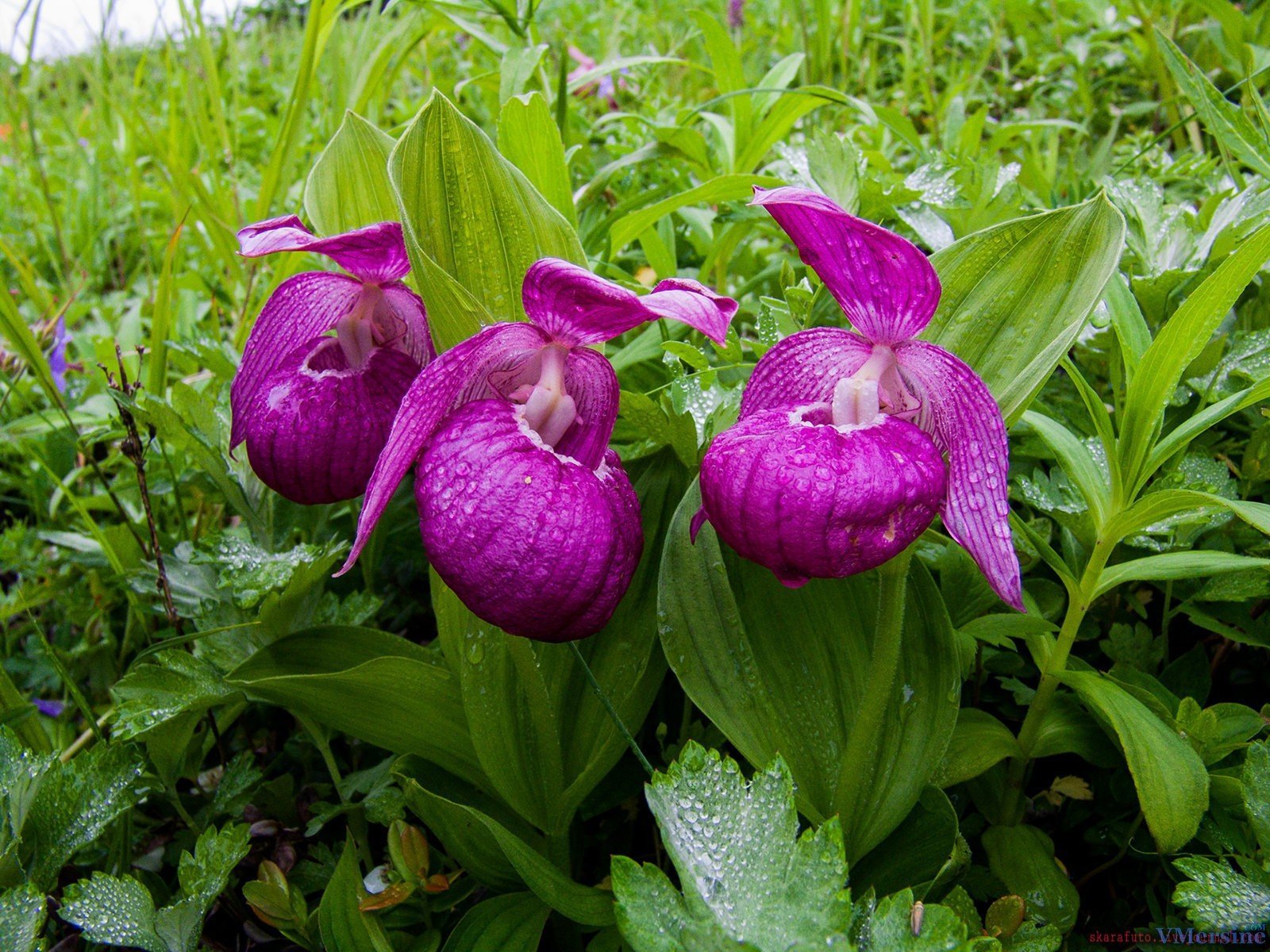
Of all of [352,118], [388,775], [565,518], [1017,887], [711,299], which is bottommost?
[1017,887]

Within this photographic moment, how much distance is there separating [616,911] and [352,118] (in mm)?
916

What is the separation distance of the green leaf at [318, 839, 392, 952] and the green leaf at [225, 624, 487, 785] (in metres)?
0.13

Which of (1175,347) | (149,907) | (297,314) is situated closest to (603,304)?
(297,314)

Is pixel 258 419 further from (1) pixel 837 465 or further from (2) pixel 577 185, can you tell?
(2) pixel 577 185

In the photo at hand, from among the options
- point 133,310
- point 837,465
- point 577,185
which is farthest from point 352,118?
point 133,310

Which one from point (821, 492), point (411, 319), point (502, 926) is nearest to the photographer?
point (821, 492)

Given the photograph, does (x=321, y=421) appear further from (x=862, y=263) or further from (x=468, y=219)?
(x=862, y=263)

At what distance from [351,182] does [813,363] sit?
639 mm

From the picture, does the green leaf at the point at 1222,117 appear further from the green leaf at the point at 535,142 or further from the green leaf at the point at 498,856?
the green leaf at the point at 498,856

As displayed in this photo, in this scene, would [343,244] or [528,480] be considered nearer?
[528,480]

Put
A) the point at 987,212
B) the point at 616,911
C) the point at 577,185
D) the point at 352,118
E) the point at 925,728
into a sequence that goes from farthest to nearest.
Result: the point at 577,185
the point at 987,212
the point at 352,118
the point at 925,728
the point at 616,911

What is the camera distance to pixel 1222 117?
3.39ft

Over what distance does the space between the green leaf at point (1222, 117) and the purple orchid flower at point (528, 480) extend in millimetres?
732

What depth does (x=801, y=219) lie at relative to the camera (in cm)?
71
